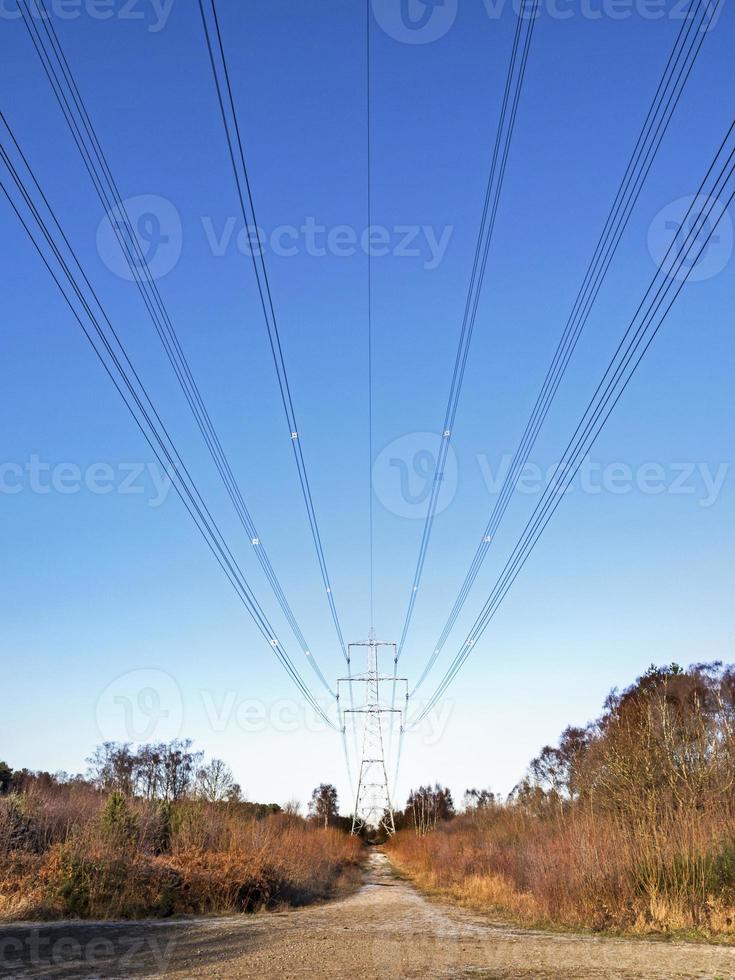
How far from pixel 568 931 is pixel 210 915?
481 inches

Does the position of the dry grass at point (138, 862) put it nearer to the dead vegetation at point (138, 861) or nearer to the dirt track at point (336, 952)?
the dead vegetation at point (138, 861)

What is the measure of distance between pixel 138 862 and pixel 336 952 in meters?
13.1

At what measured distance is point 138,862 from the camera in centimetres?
2780

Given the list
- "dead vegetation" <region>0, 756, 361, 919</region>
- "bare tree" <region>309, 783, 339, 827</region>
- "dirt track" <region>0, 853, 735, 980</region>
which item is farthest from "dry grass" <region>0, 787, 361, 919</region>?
"bare tree" <region>309, 783, 339, 827</region>

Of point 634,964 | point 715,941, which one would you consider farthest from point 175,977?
point 715,941

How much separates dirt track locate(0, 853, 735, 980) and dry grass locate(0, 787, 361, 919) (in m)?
2.75

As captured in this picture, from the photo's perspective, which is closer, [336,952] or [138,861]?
[336,952]

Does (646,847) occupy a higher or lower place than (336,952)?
higher

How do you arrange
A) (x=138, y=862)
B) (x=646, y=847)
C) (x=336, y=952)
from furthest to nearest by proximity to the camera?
1. (x=138, y=862)
2. (x=646, y=847)
3. (x=336, y=952)

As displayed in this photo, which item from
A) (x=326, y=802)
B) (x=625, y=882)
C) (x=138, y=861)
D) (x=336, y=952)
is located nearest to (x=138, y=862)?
(x=138, y=861)

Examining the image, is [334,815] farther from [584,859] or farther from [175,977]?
[175,977]

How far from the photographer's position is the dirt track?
1411cm

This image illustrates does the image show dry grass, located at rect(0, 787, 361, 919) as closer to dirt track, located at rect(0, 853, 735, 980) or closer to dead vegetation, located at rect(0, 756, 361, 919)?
dead vegetation, located at rect(0, 756, 361, 919)

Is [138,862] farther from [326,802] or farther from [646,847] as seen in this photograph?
[326,802]
